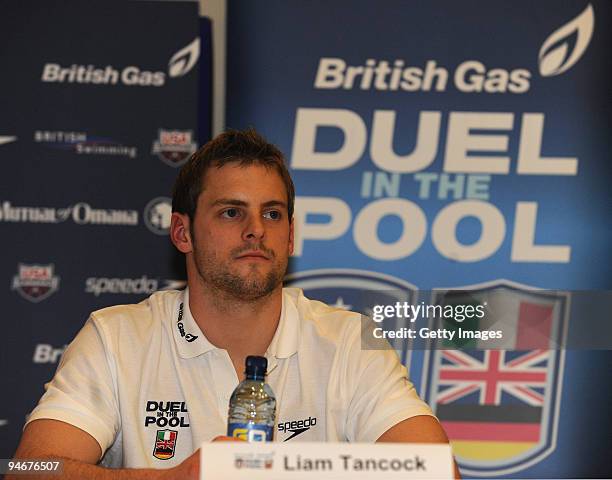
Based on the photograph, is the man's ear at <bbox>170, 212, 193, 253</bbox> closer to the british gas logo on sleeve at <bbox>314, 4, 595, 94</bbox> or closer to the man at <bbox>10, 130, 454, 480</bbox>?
the man at <bbox>10, 130, 454, 480</bbox>

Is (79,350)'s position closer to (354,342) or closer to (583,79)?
(354,342)

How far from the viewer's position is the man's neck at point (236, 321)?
2.40 m

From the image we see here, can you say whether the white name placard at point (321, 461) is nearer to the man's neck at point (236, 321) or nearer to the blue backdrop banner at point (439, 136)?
the man's neck at point (236, 321)

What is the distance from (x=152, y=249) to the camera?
4020 mm

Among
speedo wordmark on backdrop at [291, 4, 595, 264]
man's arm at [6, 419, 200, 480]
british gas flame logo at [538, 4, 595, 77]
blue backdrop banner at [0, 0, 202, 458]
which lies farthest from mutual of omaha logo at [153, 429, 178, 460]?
british gas flame logo at [538, 4, 595, 77]

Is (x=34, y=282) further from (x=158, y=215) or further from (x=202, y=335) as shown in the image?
(x=202, y=335)

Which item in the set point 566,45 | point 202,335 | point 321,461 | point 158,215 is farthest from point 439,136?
point 321,461

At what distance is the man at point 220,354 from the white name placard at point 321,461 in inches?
27.2

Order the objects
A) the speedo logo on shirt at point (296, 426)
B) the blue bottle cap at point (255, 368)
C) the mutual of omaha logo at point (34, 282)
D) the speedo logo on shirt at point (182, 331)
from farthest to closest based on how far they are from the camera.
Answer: the mutual of omaha logo at point (34, 282)
the speedo logo on shirt at point (182, 331)
the speedo logo on shirt at point (296, 426)
the blue bottle cap at point (255, 368)

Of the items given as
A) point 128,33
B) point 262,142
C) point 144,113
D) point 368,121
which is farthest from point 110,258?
point 262,142

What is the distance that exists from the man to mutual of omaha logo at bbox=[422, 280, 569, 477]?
1.68 metres

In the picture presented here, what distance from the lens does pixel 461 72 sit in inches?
165

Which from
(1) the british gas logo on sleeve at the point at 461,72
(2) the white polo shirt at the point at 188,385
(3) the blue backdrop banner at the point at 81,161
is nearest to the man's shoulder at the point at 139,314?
(2) the white polo shirt at the point at 188,385

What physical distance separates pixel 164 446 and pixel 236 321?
1.30 ft
